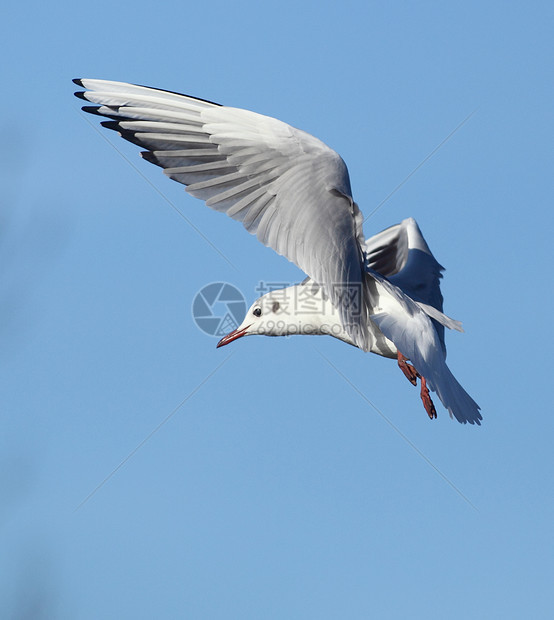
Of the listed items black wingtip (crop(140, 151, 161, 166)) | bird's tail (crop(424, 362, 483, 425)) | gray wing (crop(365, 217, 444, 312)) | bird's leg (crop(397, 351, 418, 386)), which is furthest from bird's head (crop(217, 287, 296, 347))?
black wingtip (crop(140, 151, 161, 166))

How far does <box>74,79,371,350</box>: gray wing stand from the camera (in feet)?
20.9

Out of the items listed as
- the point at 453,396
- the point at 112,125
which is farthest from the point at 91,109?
the point at 453,396

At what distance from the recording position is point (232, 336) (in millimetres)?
7688

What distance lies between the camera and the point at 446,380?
6688mm

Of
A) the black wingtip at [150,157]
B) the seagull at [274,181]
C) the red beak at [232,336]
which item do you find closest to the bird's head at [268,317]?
the red beak at [232,336]

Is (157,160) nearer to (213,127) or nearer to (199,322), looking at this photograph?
(213,127)

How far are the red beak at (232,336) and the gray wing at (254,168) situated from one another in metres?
1.19

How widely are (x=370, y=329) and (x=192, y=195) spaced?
1.48 meters

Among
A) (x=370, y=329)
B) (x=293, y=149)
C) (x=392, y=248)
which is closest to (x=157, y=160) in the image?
(x=293, y=149)

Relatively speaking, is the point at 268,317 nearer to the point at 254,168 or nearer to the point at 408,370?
the point at 408,370

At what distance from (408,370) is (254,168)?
5.61 feet

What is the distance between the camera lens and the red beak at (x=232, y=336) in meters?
7.65

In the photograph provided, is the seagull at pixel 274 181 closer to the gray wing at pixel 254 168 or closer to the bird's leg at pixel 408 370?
the gray wing at pixel 254 168

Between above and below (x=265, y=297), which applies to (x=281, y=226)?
above
